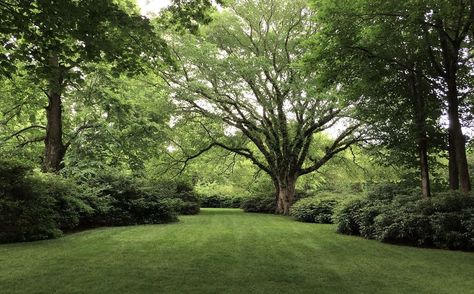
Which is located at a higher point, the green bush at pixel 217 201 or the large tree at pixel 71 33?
the large tree at pixel 71 33

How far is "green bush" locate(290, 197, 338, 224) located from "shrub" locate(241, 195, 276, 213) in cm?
874

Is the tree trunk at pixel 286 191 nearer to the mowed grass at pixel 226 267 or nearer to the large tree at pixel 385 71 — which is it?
the large tree at pixel 385 71

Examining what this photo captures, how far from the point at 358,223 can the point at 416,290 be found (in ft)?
21.8

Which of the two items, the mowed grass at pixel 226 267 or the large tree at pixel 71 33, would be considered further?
the large tree at pixel 71 33

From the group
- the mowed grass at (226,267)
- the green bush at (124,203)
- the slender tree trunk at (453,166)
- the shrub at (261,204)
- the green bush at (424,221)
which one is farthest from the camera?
the shrub at (261,204)

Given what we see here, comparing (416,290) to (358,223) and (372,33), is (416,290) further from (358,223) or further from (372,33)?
(372,33)

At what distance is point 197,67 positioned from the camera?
874 inches

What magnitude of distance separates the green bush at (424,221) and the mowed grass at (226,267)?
0.53 meters

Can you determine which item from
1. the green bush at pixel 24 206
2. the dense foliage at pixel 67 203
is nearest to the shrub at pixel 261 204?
the dense foliage at pixel 67 203

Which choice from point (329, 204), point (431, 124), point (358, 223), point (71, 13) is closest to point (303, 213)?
point (329, 204)

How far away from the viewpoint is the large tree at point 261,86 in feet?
69.1

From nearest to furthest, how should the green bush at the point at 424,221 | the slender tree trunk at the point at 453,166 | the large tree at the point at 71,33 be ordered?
the large tree at the point at 71,33 < the green bush at the point at 424,221 < the slender tree trunk at the point at 453,166

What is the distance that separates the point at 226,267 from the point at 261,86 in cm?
1755

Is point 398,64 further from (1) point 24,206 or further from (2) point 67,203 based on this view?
(1) point 24,206
